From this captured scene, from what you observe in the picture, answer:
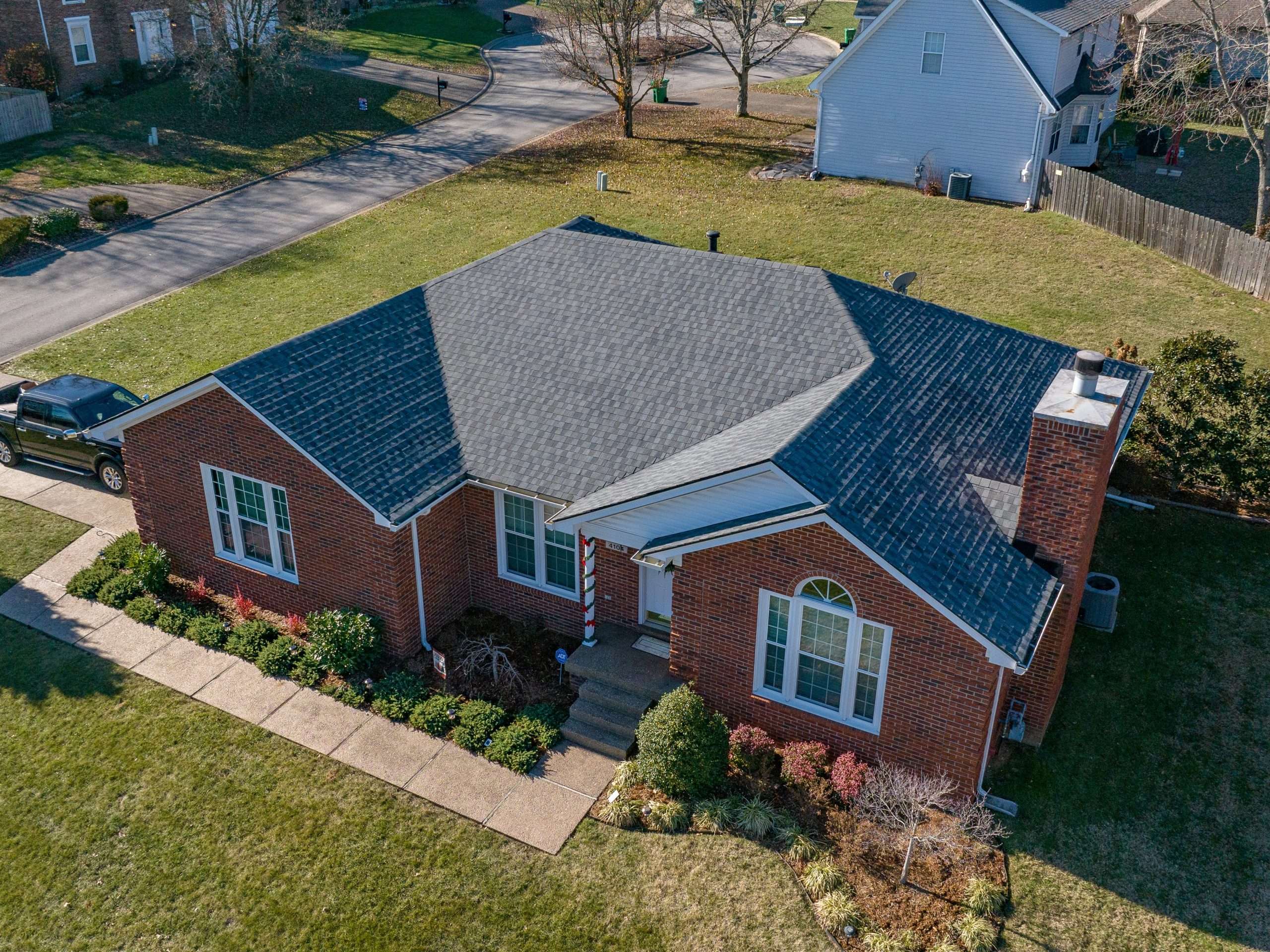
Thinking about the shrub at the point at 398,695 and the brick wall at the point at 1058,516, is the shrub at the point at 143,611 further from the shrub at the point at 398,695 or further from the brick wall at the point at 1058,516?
the brick wall at the point at 1058,516

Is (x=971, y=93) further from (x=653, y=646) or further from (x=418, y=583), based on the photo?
(x=418, y=583)

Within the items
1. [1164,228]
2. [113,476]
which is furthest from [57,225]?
[1164,228]

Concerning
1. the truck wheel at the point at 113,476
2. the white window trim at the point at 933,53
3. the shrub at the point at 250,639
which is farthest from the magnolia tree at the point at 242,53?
the shrub at the point at 250,639

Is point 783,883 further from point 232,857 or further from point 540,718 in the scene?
point 232,857

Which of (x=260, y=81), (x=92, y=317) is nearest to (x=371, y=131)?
(x=260, y=81)

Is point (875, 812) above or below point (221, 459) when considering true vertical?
below

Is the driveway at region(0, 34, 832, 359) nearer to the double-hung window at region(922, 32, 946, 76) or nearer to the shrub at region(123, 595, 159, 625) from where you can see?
the shrub at region(123, 595, 159, 625)

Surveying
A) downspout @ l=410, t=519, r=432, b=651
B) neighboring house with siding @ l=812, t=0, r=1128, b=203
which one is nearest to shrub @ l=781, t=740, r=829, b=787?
downspout @ l=410, t=519, r=432, b=651
